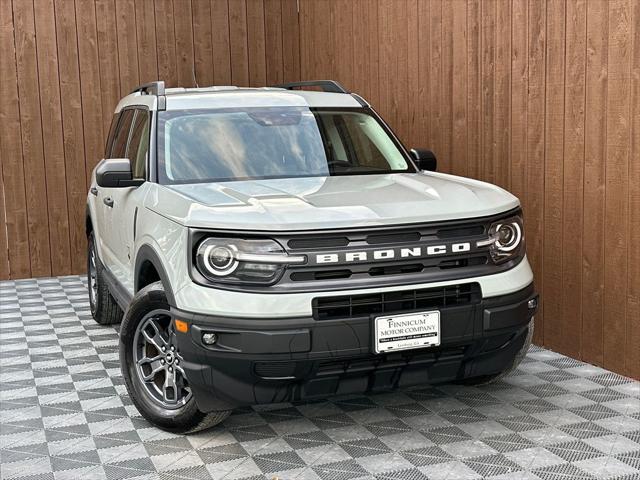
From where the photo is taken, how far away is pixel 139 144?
18.2ft

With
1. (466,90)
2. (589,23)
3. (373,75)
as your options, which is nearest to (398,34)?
(373,75)

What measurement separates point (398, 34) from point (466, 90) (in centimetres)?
A: 137

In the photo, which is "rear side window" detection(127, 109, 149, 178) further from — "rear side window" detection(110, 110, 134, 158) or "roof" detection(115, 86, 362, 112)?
"rear side window" detection(110, 110, 134, 158)

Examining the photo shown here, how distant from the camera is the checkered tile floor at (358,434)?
4039 mm

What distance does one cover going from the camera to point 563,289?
5.84m

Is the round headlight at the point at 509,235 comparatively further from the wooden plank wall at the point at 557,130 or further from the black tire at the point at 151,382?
the black tire at the point at 151,382

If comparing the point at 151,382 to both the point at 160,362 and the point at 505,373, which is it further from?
the point at 505,373

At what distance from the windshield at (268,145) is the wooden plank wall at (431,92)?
3.79 feet

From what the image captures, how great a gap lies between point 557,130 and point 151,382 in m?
3.14

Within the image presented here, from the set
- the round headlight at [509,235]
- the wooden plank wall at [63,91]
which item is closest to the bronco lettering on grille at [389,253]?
the round headlight at [509,235]

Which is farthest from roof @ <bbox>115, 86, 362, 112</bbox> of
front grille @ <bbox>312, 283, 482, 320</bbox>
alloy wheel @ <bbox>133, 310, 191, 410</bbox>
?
front grille @ <bbox>312, 283, 482, 320</bbox>

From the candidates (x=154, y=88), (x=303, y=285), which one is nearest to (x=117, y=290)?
(x=154, y=88)

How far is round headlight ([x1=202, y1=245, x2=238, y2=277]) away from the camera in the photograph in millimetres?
3988

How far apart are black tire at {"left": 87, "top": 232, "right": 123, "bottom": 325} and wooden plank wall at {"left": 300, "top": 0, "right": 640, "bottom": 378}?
2.94 m
